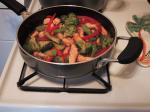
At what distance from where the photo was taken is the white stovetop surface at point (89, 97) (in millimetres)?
583

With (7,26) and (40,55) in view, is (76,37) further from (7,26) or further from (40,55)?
(7,26)

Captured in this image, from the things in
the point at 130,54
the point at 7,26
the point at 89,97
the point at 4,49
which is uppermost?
the point at 130,54

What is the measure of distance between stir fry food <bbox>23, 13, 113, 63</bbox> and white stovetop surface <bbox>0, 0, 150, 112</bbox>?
8 centimetres

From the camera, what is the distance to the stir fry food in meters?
0.63

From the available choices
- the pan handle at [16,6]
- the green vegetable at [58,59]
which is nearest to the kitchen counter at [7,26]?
the pan handle at [16,6]

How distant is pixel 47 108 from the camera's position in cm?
58

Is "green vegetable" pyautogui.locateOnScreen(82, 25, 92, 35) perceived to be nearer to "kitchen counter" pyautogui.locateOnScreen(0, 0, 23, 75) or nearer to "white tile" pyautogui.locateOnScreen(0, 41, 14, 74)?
"kitchen counter" pyautogui.locateOnScreen(0, 0, 23, 75)

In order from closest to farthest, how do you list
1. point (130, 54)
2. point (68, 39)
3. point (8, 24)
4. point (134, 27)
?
point (130, 54) < point (68, 39) < point (134, 27) < point (8, 24)

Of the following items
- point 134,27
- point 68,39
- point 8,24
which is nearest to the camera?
point 68,39

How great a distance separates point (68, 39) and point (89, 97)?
161 mm

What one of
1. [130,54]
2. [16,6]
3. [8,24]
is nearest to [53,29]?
[16,6]

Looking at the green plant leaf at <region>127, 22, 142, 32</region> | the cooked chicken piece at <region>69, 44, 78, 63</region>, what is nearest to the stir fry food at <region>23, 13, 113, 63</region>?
the cooked chicken piece at <region>69, 44, 78, 63</region>

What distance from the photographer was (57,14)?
760 mm

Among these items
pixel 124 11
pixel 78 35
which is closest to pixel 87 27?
pixel 78 35
